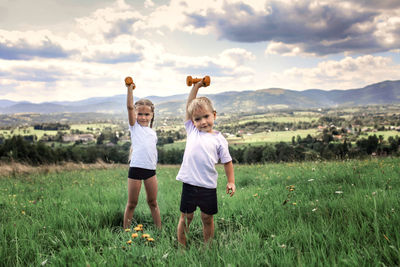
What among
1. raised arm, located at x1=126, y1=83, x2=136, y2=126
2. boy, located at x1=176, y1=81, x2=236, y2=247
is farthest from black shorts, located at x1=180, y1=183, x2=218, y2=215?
raised arm, located at x1=126, y1=83, x2=136, y2=126

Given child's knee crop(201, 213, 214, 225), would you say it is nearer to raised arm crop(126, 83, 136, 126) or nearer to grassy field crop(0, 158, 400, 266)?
grassy field crop(0, 158, 400, 266)

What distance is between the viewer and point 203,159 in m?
3.43

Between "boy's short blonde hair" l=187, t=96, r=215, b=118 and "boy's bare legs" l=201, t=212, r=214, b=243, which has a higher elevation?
"boy's short blonde hair" l=187, t=96, r=215, b=118

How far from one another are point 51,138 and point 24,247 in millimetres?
105015

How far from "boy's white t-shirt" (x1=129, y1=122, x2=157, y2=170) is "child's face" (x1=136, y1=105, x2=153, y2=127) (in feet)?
0.28

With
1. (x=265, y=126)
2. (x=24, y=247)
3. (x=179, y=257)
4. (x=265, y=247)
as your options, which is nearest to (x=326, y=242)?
(x=265, y=247)

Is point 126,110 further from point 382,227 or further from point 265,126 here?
point 265,126

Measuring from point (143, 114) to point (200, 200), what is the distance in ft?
6.73

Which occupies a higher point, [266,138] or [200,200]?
[200,200]

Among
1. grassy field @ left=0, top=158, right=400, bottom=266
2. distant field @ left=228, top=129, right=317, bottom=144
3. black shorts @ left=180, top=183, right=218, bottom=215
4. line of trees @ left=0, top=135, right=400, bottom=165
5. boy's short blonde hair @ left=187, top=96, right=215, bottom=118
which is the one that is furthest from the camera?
distant field @ left=228, top=129, right=317, bottom=144

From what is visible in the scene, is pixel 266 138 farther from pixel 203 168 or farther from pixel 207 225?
pixel 203 168

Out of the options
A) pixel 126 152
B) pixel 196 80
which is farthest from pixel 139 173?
pixel 126 152

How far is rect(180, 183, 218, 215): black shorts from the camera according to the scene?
11.2 ft

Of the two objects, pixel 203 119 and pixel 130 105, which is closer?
pixel 203 119
